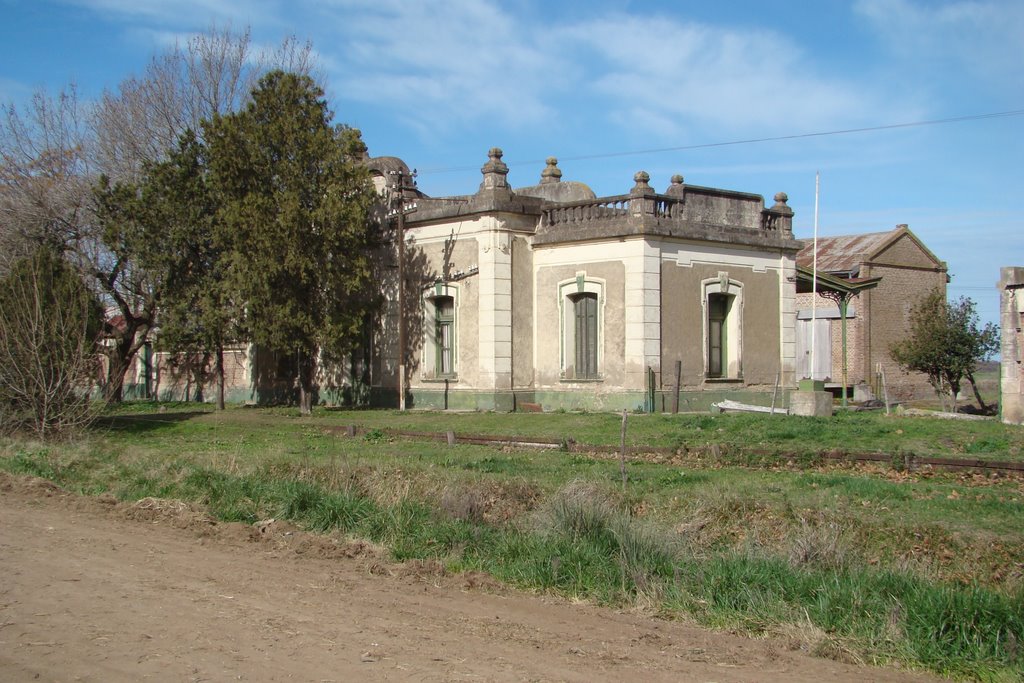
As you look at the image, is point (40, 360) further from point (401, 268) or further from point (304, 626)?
point (304, 626)

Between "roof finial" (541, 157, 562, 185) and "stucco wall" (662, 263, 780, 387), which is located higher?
"roof finial" (541, 157, 562, 185)

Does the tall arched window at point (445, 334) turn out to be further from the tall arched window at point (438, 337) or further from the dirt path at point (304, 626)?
the dirt path at point (304, 626)

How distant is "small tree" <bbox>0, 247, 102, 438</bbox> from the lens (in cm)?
1700

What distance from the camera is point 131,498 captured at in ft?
42.0

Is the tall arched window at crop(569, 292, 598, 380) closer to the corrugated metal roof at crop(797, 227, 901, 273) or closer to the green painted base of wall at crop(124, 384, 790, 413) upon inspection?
the green painted base of wall at crop(124, 384, 790, 413)

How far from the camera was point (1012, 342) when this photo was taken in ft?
72.5

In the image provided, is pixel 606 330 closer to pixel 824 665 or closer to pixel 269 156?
pixel 269 156

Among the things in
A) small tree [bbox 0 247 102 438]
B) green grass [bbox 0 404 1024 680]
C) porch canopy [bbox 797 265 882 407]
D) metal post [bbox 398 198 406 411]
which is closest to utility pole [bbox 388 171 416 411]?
metal post [bbox 398 198 406 411]

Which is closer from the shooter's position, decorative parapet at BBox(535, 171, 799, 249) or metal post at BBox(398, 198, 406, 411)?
decorative parapet at BBox(535, 171, 799, 249)

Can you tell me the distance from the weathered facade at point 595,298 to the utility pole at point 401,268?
16cm

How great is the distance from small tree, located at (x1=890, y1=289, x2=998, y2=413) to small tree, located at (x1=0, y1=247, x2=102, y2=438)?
24.1 meters

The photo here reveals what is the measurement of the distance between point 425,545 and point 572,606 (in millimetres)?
2395

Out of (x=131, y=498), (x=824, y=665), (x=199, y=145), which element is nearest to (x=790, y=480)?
(x=824, y=665)

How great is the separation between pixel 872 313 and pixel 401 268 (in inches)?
704
